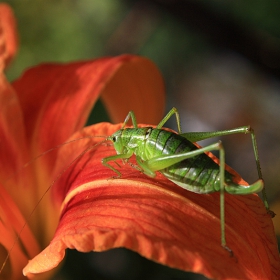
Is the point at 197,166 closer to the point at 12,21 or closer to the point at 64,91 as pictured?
the point at 64,91

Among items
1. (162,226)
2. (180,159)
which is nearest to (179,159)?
(180,159)

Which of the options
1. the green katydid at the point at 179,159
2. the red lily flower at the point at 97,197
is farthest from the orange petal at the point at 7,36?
the green katydid at the point at 179,159

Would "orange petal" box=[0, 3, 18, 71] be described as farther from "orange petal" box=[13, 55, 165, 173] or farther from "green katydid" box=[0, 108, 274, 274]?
"green katydid" box=[0, 108, 274, 274]

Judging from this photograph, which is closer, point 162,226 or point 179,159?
point 162,226

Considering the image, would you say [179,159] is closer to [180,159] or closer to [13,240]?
[180,159]

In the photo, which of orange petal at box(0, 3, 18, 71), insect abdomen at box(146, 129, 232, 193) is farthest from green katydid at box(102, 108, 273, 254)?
orange petal at box(0, 3, 18, 71)

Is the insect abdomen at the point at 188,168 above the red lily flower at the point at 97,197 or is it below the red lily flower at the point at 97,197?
above

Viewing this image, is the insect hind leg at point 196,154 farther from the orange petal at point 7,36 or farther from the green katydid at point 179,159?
the orange petal at point 7,36
